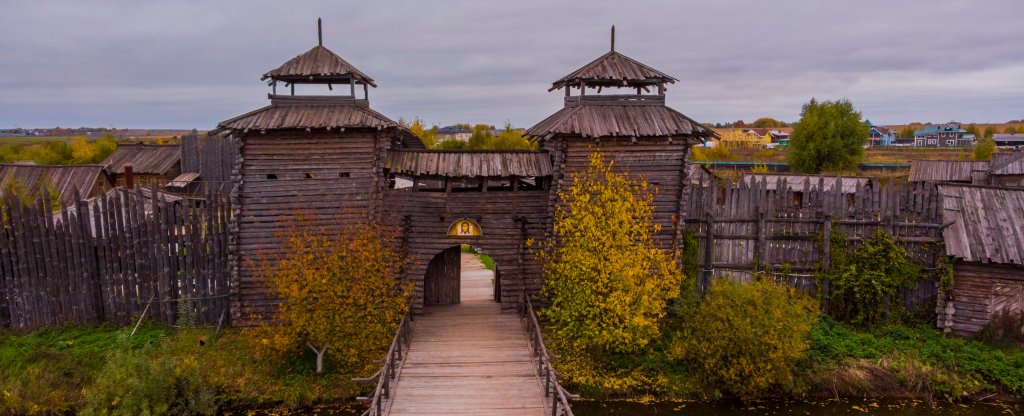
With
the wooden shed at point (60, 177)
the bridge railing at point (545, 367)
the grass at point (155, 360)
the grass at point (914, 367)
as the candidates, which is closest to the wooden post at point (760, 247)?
the grass at point (914, 367)

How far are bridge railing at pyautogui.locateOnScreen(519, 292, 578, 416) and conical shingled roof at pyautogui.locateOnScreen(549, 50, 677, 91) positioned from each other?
7157mm

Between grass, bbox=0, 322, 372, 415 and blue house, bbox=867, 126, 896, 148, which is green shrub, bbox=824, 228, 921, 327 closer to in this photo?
grass, bbox=0, 322, 372, 415

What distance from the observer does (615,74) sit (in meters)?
18.9

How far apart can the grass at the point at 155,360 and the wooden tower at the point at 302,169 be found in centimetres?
205

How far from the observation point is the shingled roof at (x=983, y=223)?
18.2 meters

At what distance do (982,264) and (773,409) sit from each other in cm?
850

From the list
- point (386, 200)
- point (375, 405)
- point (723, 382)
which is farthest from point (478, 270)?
point (375, 405)

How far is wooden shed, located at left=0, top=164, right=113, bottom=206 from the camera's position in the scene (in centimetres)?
3741

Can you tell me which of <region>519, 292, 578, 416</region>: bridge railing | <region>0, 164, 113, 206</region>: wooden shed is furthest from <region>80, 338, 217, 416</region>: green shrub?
<region>0, 164, 113, 206</region>: wooden shed

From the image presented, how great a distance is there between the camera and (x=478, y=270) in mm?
27047

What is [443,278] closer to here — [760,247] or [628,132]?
[628,132]

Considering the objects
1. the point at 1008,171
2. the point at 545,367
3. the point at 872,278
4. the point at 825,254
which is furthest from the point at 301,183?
the point at 1008,171

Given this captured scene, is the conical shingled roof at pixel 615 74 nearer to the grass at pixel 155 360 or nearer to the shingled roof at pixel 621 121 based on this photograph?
the shingled roof at pixel 621 121

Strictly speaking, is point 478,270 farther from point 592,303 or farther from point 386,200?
point 592,303
